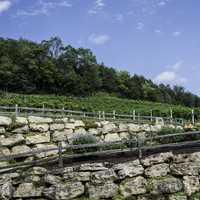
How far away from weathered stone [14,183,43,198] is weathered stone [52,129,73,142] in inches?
403

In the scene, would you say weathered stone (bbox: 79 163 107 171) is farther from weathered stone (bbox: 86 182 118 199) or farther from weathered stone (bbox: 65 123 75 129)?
weathered stone (bbox: 65 123 75 129)

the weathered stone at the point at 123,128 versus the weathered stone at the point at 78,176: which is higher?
the weathered stone at the point at 123,128

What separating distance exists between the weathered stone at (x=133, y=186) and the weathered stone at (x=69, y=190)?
47.6 inches

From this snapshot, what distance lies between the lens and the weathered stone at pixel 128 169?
13.6m

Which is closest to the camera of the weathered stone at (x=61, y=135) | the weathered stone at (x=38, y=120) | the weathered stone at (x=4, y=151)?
the weathered stone at (x=4, y=151)

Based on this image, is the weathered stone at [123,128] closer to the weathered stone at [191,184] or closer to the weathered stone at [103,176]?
the weathered stone at [103,176]

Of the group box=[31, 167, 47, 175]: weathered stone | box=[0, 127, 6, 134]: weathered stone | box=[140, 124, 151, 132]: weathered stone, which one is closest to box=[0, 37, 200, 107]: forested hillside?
box=[140, 124, 151, 132]: weathered stone

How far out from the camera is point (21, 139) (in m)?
22.6

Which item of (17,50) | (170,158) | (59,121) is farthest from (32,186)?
(17,50)

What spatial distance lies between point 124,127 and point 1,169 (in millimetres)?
15032

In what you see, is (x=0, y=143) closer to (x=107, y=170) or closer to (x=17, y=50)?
(x=107, y=170)

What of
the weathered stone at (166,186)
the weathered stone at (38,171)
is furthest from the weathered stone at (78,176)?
the weathered stone at (166,186)

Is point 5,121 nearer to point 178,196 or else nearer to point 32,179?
point 32,179

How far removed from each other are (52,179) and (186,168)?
158 inches
